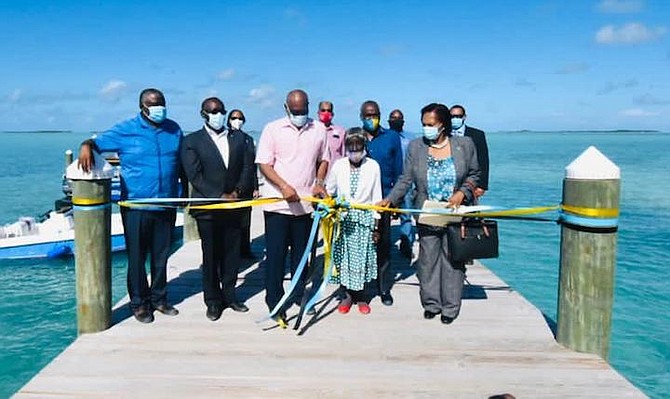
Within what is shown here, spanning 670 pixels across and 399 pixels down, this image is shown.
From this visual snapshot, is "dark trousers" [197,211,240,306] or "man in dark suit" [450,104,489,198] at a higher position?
"man in dark suit" [450,104,489,198]

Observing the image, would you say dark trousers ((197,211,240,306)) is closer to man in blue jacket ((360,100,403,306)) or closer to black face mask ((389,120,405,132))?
man in blue jacket ((360,100,403,306))

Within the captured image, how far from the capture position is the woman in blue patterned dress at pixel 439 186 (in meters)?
4.45

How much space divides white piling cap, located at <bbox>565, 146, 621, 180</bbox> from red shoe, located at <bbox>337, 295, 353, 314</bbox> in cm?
216

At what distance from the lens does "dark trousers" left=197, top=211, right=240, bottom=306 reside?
4625 mm

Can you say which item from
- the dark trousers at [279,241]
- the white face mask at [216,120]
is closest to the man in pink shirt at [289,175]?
the dark trousers at [279,241]

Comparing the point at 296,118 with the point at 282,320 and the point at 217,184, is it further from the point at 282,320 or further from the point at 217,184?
the point at 282,320

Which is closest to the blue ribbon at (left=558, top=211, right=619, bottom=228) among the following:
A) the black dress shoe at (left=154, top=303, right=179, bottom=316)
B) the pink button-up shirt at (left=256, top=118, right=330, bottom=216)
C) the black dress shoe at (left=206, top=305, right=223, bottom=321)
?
the pink button-up shirt at (left=256, top=118, right=330, bottom=216)

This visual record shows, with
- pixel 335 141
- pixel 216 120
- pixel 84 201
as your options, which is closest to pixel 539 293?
pixel 335 141

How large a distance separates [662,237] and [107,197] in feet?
62.1

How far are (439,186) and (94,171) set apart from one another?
271 centimetres

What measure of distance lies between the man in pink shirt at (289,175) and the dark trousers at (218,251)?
1.16 feet

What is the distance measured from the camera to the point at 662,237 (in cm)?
1822

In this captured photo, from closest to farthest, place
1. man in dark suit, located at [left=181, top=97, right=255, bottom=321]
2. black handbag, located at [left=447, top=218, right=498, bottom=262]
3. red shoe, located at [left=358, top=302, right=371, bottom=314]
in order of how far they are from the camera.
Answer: black handbag, located at [left=447, top=218, right=498, bottom=262] < man in dark suit, located at [left=181, top=97, right=255, bottom=321] < red shoe, located at [left=358, top=302, right=371, bottom=314]

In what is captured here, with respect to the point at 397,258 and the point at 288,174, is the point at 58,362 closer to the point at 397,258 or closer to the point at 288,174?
the point at 288,174
